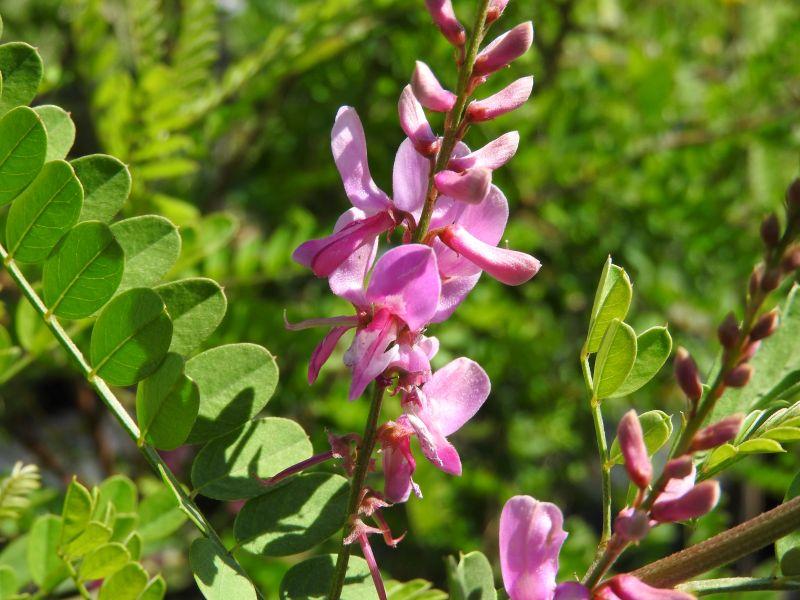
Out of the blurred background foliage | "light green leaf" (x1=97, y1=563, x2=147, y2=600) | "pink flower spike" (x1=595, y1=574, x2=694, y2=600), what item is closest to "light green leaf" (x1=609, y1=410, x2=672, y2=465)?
"pink flower spike" (x1=595, y1=574, x2=694, y2=600)

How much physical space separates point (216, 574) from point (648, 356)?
0.37 metres

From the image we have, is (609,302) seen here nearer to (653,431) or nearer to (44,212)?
(653,431)

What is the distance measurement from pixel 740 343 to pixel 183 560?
1641 mm

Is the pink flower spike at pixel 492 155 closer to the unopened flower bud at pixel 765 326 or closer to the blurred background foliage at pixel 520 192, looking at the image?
the unopened flower bud at pixel 765 326

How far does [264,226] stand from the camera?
7.43 feet

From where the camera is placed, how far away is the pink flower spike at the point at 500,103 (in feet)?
1.96

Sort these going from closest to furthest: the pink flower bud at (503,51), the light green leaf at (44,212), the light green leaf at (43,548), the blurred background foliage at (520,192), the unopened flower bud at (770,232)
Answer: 1. the unopened flower bud at (770,232)
2. the pink flower bud at (503,51)
3. the light green leaf at (44,212)
4. the light green leaf at (43,548)
5. the blurred background foliage at (520,192)

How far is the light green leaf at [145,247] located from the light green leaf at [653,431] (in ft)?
1.24

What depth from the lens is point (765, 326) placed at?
492 mm

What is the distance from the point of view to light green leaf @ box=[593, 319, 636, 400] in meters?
0.66

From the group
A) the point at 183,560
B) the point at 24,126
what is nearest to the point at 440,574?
the point at 183,560

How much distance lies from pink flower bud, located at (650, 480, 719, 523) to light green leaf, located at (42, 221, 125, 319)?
1.39 ft

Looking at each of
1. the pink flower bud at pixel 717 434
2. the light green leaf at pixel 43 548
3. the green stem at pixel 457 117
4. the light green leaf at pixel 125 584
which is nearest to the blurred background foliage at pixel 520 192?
the light green leaf at pixel 43 548

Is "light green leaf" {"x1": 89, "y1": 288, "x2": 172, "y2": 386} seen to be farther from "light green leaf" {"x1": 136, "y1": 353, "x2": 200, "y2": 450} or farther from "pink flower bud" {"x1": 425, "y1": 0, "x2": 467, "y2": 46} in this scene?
"pink flower bud" {"x1": 425, "y1": 0, "x2": 467, "y2": 46}
